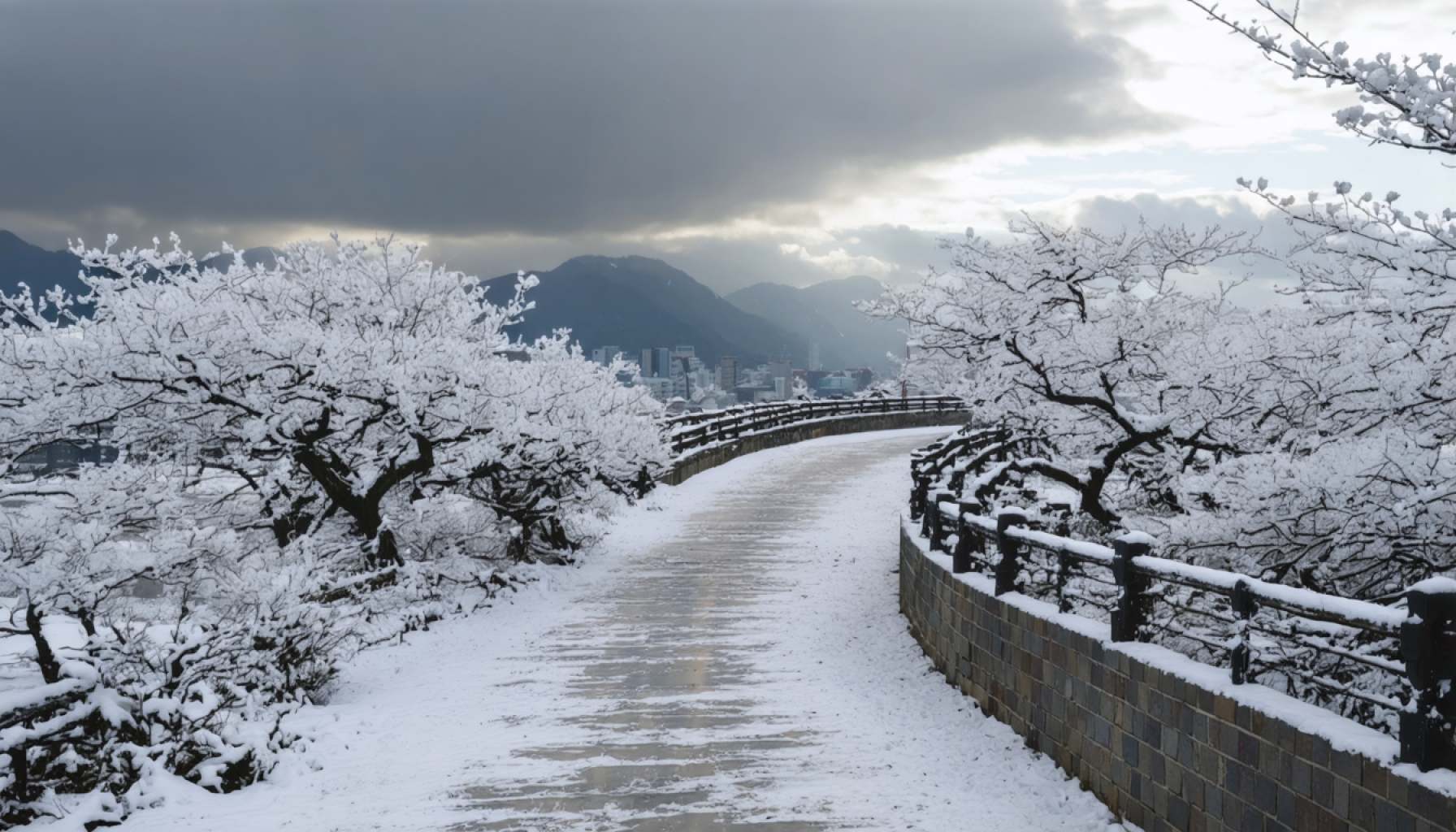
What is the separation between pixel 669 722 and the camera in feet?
29.7

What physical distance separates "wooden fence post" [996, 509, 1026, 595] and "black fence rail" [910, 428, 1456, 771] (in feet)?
0.03

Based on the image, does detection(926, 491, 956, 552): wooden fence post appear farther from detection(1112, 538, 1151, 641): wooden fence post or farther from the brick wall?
detection(1112, 538, 1151, 641): wooden fence post

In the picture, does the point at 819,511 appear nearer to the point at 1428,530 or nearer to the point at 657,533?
the point at 657,533

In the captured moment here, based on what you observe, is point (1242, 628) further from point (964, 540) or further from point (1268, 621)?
point (964, 540)

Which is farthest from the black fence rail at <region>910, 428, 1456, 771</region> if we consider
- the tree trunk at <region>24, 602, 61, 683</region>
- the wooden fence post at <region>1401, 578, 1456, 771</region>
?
the tree trunk at <region>24, 602, 61, 683</region>

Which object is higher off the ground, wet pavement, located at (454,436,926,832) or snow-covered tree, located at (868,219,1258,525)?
snow-covered tree, located at (868,219,1258,525)

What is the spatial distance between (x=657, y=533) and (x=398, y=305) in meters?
6.67

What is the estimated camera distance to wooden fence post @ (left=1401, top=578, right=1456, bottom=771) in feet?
14.1

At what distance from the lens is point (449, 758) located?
8242mm

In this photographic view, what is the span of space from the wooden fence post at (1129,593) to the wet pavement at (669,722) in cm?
213

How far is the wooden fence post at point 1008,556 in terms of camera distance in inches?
367

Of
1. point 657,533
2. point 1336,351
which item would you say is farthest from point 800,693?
point 657,533

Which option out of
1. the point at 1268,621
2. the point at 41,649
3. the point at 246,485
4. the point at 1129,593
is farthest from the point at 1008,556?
the point at 246,485

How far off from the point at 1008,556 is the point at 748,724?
2.64 meters
